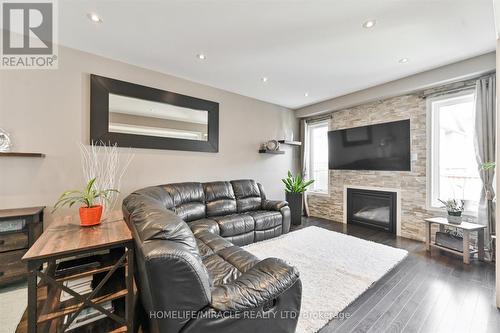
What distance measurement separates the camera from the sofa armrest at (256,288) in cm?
114

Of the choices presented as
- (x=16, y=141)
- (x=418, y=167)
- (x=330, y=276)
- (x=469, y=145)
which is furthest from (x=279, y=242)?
(x=16, y=141)

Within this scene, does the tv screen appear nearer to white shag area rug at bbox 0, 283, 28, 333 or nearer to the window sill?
the window sill

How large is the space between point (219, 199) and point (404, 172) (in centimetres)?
343

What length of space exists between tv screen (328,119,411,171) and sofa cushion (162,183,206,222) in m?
3.20

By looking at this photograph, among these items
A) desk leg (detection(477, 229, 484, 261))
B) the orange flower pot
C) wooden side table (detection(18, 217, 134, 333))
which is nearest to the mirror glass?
the orange flower pot

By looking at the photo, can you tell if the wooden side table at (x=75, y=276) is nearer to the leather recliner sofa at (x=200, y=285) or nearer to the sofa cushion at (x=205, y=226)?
the leather recliner sofa at (x=200, y=285)

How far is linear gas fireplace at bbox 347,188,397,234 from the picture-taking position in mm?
3975

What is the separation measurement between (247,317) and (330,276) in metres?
1.56

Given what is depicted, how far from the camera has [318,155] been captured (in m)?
5.43

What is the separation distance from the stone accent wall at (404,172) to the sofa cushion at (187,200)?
10.7ft

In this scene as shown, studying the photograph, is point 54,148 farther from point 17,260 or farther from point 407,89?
point 407,89

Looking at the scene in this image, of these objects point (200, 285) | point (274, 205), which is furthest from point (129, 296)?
point (274, 205)

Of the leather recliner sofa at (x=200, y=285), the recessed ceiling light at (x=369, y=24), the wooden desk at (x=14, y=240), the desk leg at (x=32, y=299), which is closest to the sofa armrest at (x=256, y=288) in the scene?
the leather recliner sofa at (x=200, y=285)

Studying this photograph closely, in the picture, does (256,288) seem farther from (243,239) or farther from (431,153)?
(431,153)
